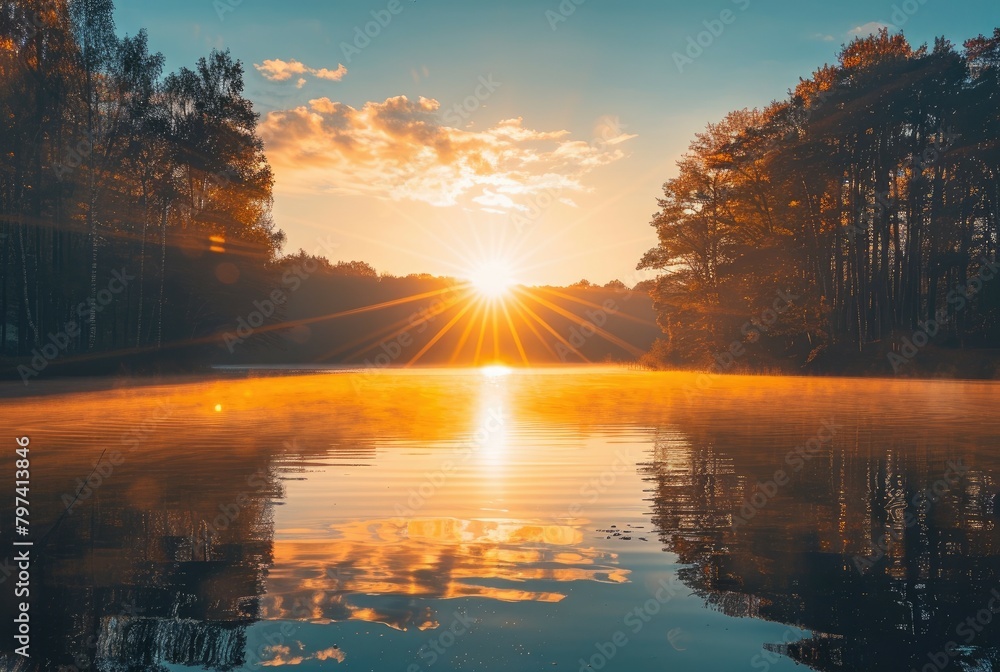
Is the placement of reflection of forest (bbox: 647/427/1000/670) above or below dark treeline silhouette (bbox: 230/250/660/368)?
below

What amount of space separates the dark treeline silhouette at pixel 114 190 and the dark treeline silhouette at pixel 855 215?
1182 inches

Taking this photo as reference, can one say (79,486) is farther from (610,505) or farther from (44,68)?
(44,68)

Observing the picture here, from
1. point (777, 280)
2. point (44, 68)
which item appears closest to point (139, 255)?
point (44, 68)

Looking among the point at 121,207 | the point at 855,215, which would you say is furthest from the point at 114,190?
the point at 855,215

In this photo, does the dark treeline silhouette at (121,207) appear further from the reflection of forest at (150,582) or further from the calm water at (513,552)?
the reflection of forest at (150,582)

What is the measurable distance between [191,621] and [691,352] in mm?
58644

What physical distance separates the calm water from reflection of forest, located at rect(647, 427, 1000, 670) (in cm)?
3

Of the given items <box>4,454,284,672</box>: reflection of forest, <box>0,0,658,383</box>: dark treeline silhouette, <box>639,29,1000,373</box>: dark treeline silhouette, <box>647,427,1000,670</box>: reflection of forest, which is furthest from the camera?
<box>639,29,1000,373</box>: dark treeline silhouette

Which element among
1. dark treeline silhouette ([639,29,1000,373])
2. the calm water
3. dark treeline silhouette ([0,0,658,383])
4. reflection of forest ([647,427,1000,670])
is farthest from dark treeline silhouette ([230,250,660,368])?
reflection of forest ([647,427,1000,670])

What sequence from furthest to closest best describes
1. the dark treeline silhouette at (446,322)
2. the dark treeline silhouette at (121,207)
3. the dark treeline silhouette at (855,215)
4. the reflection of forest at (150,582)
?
the dark treeline silhouette at (446,322) < the dark treeline silhouette at (855,215) < the dark treeline silhouette at (121,207) < the reflection of forest at (150,582)

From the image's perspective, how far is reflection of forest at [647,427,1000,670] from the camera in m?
5.11

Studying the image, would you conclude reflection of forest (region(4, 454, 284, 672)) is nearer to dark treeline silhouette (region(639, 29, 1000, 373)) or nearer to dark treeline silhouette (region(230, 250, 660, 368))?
dark treeline silhouette (region(639, 29, 1000, 373))

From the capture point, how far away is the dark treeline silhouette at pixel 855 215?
47.9 meters

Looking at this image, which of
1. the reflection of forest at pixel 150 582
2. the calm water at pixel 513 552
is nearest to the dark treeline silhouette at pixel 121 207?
the calm water at pixel 513 552
